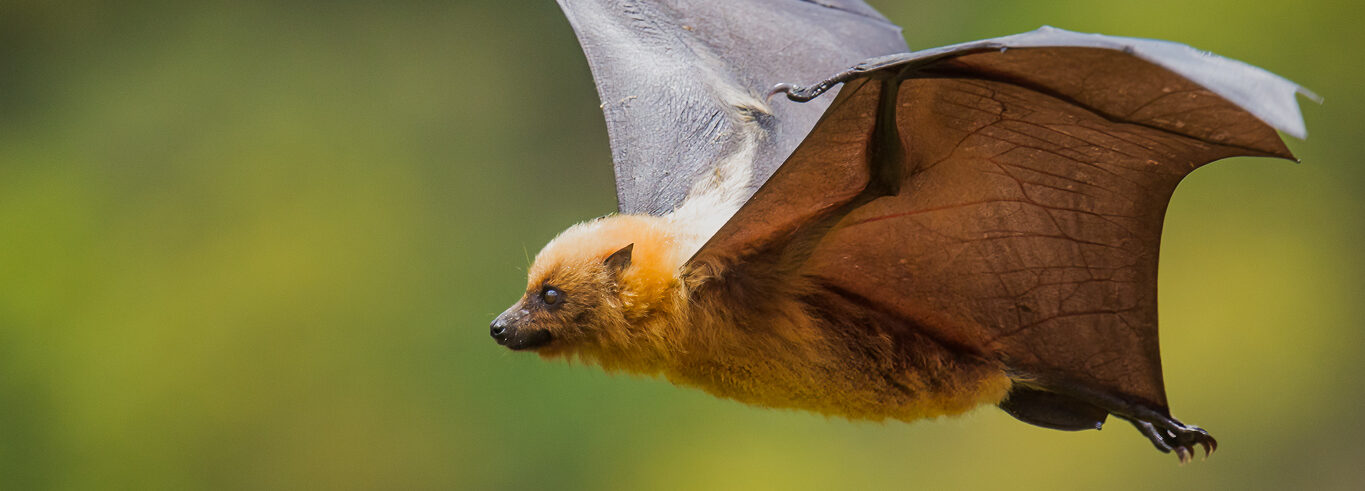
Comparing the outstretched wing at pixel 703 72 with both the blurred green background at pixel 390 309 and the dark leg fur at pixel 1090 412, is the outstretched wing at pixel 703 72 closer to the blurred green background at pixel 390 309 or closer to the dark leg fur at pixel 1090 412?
the dark leg fur at pixel 1090 412

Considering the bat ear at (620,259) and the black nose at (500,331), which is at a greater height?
the bat ear at (620,259)

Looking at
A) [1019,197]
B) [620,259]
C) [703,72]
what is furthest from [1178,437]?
[703,72]

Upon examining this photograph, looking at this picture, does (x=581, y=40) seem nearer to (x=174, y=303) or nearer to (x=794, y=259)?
(x=794, y=259)

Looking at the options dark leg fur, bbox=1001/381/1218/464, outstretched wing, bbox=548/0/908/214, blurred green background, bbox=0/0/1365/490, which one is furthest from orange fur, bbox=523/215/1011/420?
blurred green background, bbox=0/0/1365/490

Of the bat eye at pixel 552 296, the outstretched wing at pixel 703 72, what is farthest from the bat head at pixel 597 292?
the outstretched wing at pixel 703 72

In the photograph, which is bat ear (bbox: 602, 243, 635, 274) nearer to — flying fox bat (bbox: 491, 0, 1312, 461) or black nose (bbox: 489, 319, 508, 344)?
flying fox bat (bbox: 491, 0, 1312, 461)
